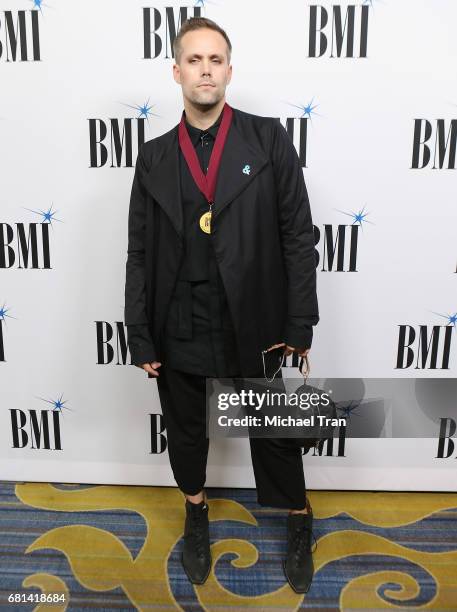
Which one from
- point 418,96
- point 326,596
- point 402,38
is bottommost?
point 326,596

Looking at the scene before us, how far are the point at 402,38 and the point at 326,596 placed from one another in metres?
1.80

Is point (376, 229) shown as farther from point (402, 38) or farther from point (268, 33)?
point (268, 33)

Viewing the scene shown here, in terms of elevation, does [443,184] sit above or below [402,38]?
below

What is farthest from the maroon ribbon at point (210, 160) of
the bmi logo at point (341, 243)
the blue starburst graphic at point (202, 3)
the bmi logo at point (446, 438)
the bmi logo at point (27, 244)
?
the bmi logo at point (446, 438)

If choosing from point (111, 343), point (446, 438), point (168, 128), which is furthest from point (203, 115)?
point (446, 438)

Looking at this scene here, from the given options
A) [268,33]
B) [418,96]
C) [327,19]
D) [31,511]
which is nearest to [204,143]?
[268,33]

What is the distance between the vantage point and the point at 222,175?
1575 millimetres

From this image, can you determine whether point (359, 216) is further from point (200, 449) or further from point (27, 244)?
point (27, 244)

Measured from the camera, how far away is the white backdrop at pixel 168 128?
192cm

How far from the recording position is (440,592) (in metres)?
1.80

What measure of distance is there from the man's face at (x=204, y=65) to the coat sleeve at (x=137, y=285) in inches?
10.8

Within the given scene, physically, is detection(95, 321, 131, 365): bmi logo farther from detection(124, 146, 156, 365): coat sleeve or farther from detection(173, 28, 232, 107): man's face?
detection(173, 28, 232, 107): man's face

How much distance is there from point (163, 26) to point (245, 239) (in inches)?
33.6

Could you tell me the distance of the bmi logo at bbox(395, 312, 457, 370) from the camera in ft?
7.14
